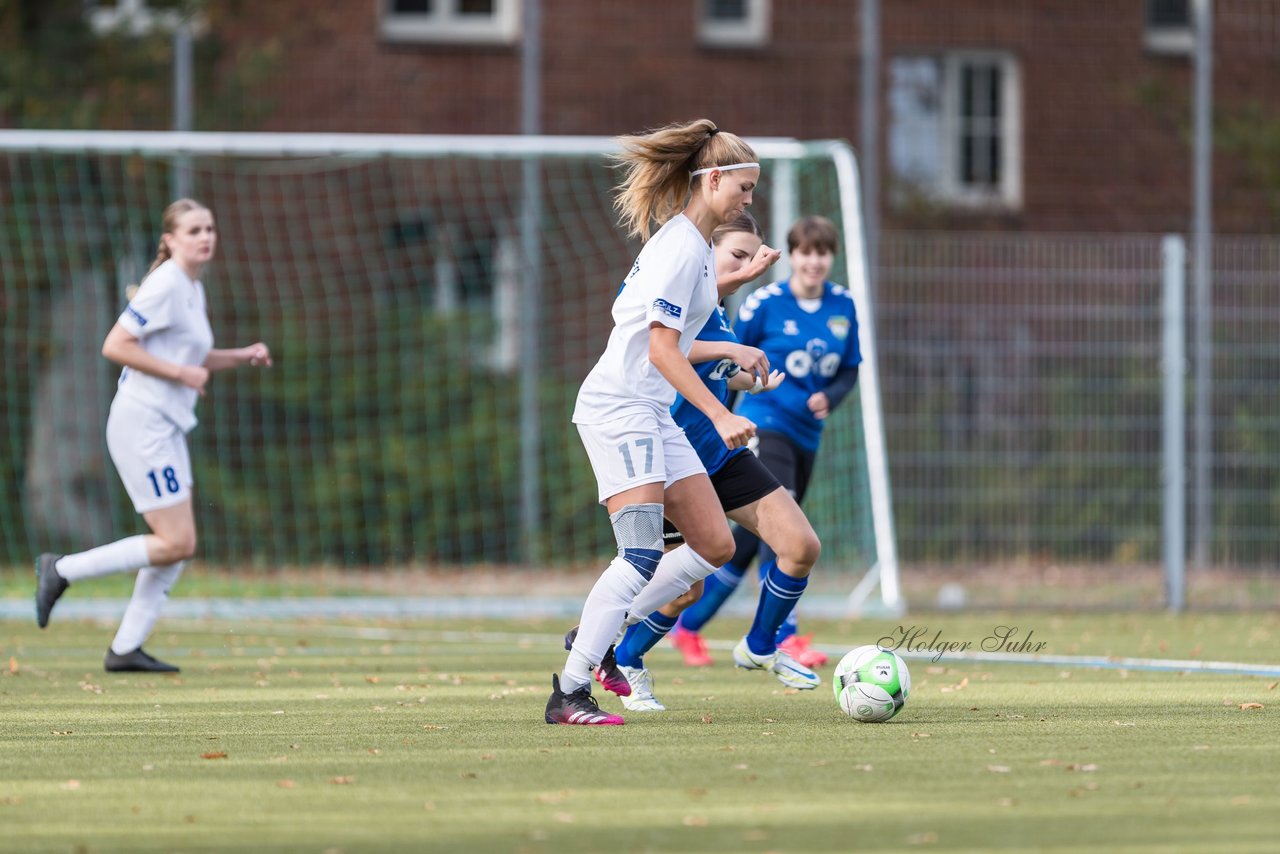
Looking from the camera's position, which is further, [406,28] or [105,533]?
[406,28]

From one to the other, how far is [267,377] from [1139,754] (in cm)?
1065

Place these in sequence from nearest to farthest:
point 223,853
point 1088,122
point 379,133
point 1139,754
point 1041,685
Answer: point 223,853 → point 1139,754 → point 1041,685 → point 379,133 → point 1088,122

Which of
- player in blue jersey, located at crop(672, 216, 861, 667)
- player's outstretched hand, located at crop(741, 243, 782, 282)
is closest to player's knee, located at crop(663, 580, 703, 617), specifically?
player's outstretched hand, located at crop(741, 243, 782, 282)

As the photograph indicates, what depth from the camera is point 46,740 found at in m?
6.14

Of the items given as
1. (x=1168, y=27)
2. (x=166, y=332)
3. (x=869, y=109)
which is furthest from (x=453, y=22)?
(x=166, y=332)

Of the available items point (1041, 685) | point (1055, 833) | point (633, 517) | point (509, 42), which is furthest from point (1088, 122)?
point (1055, 833)

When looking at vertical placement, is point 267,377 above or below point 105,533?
above

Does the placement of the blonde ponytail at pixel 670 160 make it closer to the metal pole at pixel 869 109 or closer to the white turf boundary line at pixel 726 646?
the white turf boundary line at pixel 726 646

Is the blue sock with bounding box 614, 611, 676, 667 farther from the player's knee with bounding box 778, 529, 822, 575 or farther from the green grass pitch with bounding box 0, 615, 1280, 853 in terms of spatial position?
the player's knee with bounding box 778, 529, 822, 575

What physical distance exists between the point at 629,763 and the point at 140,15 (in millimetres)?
12819

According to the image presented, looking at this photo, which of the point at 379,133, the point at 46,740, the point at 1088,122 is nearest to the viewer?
the point at 46,740

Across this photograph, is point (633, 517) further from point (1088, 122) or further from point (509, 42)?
point (1088, 122)

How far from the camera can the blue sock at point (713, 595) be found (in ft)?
29.4

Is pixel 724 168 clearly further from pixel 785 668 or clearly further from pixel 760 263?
pixel 785 668
